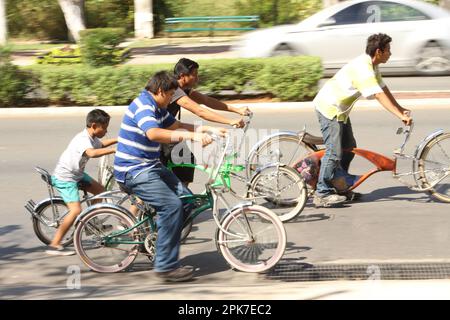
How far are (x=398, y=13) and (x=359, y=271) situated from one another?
1174cm

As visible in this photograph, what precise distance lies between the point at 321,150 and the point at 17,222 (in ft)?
11.0

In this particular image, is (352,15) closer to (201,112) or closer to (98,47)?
(98,47)

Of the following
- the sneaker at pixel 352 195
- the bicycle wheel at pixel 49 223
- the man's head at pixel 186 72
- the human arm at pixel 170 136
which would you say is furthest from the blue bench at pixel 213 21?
the human arm at pixel 170 136

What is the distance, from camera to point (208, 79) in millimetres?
16078

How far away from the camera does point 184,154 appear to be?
835 centimetres

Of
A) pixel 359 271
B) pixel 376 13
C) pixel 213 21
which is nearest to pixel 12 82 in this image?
pixel 376 13

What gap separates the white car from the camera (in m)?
17.8

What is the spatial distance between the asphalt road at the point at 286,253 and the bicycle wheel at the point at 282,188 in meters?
0.18

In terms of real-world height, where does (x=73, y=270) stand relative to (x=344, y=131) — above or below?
below

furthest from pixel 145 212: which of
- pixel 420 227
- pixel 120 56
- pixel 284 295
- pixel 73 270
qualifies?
pixel 120 56

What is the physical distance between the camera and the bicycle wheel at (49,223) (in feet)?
26.9

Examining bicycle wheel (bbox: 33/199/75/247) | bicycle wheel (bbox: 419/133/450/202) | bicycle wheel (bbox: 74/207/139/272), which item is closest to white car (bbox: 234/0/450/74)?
bicycle wheel (bbox: 419/133/450/202)
